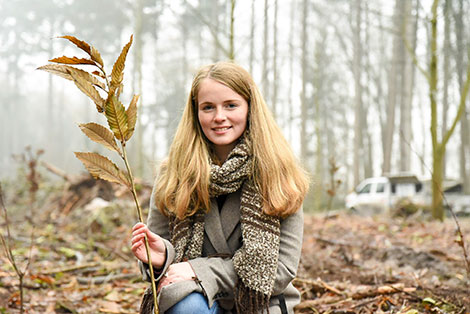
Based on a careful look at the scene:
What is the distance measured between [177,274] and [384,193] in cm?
1178

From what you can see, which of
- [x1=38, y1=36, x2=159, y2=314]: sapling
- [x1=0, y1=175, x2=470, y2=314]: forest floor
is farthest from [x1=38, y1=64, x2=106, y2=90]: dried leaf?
[x1=0, y1=175, x2=470, y2=314]: forest floor

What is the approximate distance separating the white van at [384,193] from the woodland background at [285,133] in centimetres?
86

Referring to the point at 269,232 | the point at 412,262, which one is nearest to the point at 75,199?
the point at 412,262

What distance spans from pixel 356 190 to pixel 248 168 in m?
12.6

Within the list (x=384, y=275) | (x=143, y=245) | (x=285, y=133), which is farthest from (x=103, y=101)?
(x=285, y=133)

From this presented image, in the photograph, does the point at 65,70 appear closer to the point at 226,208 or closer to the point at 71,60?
the point at 71,60

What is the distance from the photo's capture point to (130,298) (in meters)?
3.28

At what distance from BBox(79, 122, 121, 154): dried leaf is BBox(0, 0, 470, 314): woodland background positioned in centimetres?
6

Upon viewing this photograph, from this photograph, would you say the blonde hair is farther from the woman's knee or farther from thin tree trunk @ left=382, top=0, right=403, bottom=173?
thin tree trunk @ left=382, top=0, right=403, bottom=173

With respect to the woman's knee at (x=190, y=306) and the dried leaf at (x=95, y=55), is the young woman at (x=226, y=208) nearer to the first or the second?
the woman's knee at (x=190, y=306)

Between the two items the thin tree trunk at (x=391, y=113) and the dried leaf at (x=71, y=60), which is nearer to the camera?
the dried leaf at (x=71, y=60)

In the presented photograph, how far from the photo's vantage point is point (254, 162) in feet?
6.95

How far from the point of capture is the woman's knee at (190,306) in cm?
182

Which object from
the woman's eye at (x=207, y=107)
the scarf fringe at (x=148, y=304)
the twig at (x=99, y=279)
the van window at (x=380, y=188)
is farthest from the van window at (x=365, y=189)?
the scarf fringe at (x=148, y=304)
